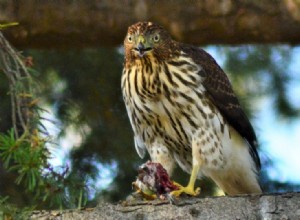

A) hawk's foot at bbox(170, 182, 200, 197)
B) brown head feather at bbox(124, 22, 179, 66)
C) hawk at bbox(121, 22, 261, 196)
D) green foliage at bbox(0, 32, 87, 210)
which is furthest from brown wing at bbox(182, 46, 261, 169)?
green foliage at bbox(0, 32, 87, 210)

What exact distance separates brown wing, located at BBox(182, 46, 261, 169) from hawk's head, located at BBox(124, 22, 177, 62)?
17cm

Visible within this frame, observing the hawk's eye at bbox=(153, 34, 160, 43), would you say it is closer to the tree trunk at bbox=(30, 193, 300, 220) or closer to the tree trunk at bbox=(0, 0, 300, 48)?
the tree trunk at bbox=(0, 0, 300, 48)

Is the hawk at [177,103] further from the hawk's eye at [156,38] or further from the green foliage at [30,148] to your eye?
the green foliage at [30,148]

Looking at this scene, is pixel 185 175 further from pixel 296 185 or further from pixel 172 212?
pixel 172 212

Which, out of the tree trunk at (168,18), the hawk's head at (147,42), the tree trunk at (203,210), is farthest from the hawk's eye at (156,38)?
the tree trunk at (203,210)

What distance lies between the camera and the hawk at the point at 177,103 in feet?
19.2

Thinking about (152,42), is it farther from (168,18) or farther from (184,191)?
(184,191)

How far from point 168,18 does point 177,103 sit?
82 cm

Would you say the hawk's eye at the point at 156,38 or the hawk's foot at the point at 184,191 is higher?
the hawk's eye at the point at 156,38

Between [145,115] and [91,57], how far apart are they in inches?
56.4

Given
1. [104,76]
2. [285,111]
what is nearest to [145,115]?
[104,76]

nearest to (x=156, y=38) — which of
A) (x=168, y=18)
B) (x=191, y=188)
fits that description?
(x=168, y=18)

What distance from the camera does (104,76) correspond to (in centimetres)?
728

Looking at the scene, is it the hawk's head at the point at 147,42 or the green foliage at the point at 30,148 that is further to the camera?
the hawk's head at the point at 147,42
